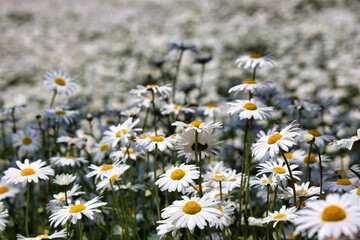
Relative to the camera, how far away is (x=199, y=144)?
1813 millimetres

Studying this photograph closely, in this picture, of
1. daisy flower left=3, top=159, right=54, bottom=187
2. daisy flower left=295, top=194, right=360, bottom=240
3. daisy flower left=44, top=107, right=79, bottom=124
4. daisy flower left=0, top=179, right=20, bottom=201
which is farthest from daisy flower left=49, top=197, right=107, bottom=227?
daisy flower left=44, top=107, right=79, bottom=124

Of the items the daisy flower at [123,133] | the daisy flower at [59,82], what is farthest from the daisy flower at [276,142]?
the daisy flower at [59,82]

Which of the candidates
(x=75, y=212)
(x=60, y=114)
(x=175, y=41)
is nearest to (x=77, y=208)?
(x=75, y=212)

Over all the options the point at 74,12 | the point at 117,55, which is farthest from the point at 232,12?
the point at 74,12

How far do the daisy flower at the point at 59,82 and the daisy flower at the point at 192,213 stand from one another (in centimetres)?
176

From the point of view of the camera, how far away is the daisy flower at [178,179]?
1.58 m

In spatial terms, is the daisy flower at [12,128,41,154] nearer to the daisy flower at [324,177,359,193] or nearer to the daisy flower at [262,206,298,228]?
the daisy flower at [262,206,298,228]

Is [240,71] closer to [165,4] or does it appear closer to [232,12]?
[232,12]

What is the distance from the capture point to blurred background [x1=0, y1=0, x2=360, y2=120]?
718 cm

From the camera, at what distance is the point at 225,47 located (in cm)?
959

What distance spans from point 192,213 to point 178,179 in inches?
9.4

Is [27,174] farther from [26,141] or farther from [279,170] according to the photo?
[279,170]

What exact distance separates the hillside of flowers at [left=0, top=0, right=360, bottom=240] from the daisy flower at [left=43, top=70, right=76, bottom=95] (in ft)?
0.04

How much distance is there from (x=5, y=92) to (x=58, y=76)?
6.26 metres
